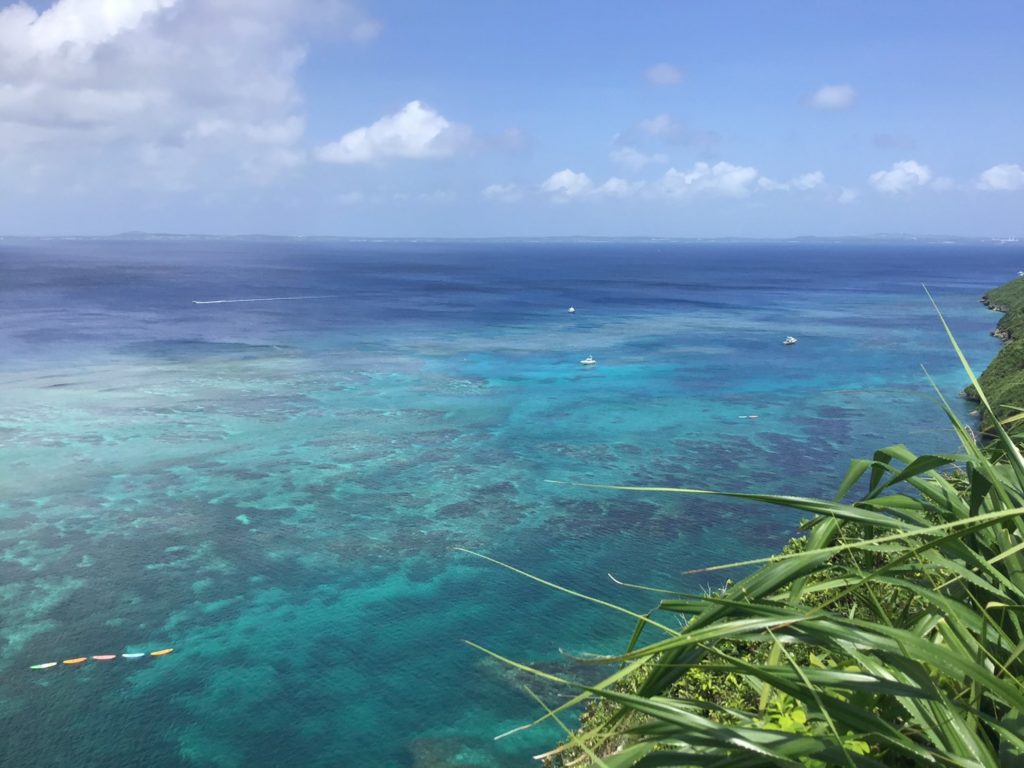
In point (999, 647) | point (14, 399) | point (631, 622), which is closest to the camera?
point (999, 647)

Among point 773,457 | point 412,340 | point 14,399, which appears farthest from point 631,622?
point 412,340

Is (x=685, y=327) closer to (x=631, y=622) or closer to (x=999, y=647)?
(x=631, y=622)

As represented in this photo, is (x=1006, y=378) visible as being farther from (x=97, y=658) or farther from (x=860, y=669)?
(x=860, y=669)

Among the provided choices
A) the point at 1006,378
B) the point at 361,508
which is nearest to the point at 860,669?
the point at 361,508

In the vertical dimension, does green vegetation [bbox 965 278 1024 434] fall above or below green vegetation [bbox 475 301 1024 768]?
below

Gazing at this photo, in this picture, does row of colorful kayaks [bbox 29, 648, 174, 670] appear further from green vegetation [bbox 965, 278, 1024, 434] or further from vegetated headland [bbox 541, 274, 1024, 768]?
green vegetation [bbox 965, 278, 1024, 434]

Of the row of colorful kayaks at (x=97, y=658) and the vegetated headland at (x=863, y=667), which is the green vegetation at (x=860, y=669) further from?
the row of colorful kayaks at (x=97, y=658)

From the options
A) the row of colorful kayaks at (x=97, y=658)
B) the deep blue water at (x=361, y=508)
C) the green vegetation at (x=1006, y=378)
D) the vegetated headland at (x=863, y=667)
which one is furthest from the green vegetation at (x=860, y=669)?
the green vegetation at (x=1006, y=378)

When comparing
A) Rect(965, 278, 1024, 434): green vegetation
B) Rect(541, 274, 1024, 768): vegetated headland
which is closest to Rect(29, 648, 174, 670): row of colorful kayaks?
Rect(541, 274, 1024, 768): vegetated headland
